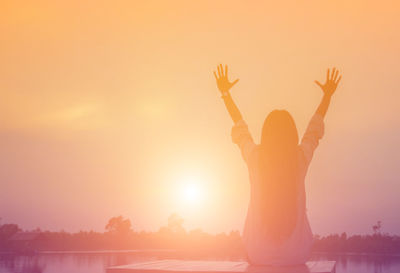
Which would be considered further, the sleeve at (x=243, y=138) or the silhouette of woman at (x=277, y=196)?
the sleeve at (x=243, y=138)

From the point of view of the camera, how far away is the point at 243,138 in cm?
504

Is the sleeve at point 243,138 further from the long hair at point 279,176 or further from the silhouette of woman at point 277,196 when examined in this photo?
the long hair at point 279,176

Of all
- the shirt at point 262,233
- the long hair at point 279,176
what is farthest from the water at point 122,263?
the long hair at point 279,176

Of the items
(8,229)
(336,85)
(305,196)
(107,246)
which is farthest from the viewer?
(8,229)

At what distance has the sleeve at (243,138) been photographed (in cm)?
493

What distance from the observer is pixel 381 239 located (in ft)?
129

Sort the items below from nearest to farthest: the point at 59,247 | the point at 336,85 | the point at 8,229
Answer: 1. the point at 336,85
2. the point at 59,247
3. the point at 8,229

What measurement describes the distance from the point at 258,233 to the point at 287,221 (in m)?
0.36

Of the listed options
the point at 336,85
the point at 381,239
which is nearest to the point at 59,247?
the point at 381,239

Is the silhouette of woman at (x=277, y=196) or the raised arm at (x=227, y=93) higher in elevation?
the raised arm at (x=227, y=93)

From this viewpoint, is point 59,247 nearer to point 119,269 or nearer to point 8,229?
point 8,229

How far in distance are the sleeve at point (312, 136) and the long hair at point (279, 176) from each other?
0.32 metres

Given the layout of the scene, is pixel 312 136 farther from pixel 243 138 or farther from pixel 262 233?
pixel 262 233

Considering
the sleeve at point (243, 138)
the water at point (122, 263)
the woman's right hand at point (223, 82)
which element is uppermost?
the woman's right hand at point (223, 82)
